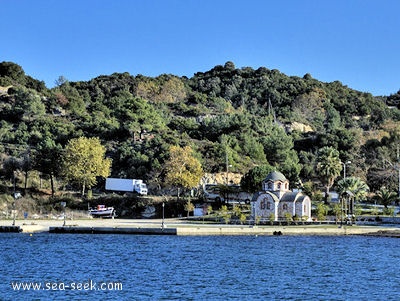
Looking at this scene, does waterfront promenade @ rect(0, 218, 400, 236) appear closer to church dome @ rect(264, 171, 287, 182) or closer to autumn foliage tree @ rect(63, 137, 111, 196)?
church dome @ rect(264, 171, 287, 182)

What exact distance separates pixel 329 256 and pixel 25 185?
58.6 meters

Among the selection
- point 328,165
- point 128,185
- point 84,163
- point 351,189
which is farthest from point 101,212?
point 351,189

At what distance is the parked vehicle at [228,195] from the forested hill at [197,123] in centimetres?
866

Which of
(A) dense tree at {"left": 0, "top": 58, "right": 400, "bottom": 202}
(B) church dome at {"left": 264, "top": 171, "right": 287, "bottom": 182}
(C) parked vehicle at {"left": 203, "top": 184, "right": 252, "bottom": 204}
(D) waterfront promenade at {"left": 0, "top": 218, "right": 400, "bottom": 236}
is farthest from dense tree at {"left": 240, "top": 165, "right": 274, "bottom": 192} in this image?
(D) waterfront promenade at {"left": 0, "top": 218, "right": 400, "bottom": 236}

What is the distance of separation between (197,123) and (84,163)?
47.2 m

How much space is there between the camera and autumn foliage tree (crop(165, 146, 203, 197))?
324 ft

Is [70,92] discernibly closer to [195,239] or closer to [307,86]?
[307,86]

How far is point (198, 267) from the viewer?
52.0 meters

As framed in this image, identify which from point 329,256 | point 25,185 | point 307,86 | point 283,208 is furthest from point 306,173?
point 307,86

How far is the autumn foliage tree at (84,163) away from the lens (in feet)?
330

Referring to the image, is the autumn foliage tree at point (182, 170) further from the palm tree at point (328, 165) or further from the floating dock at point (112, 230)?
the floating dock at point (112, 230)

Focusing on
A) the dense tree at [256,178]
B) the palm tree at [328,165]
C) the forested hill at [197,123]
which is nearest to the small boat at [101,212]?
the forested hill at [197,123]

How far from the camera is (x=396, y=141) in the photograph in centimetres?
13188

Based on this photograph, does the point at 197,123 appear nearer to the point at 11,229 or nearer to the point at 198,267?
the point at 11,229
